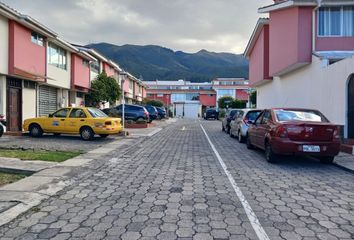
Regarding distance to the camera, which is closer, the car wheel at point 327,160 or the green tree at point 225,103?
the car wheel at point 327,160

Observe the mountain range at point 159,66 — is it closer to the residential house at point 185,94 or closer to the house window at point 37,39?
the residential house at point 185,94

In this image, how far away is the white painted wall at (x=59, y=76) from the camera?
72.3 feet

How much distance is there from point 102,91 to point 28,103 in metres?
11.2

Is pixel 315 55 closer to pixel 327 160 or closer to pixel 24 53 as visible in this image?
pixel 327 160

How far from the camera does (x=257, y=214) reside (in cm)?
524

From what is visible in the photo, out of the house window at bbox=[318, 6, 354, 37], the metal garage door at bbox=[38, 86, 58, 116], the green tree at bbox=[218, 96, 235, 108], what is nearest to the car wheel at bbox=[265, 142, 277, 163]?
the house window at bbox=[318, 6, 354, 37]

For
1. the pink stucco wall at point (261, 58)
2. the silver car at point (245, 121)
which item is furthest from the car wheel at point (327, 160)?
the pink stucco wall at point (261, 58)

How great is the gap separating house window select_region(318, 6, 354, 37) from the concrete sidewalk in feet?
30.6

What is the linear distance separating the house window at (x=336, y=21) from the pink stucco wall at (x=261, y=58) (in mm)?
6515

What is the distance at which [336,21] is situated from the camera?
60.4ft

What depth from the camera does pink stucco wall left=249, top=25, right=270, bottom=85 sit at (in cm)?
2516

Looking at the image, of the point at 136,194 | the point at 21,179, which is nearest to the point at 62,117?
the point at 21,179

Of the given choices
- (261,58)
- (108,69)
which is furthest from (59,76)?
(108,69)

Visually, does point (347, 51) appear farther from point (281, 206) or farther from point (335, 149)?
point (281, 206)
